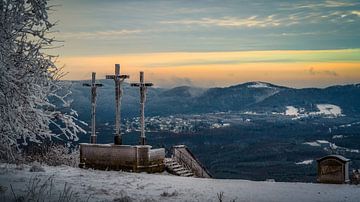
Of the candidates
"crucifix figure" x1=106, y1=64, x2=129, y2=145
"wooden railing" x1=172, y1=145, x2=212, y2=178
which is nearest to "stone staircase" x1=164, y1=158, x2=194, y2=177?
"wooden railing" x1=172, y1=145, x2=212, y2=178

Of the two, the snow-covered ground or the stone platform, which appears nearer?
the snow-covered ground

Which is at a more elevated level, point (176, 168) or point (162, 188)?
point (162, 188)

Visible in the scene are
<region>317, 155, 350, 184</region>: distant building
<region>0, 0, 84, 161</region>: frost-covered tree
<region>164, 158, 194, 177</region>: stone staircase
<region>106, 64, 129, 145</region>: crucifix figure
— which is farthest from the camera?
<region>164, 158, 194, 177</region>: stone staircase

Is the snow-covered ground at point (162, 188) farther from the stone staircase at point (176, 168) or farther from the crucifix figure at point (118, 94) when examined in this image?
the stone staircase at point (176, 168)

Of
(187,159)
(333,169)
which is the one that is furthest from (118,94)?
(333,169)

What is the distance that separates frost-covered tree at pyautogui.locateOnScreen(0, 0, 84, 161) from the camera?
15547 mm

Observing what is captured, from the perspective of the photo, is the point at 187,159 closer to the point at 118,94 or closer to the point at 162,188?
the point at 118,94

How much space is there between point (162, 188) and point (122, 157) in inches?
299

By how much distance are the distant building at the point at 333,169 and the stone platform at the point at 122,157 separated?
8026 millimetres

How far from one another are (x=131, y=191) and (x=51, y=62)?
15.8ft

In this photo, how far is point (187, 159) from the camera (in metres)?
33.4

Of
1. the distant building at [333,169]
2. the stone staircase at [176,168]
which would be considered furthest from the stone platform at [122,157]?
the distant building at [333,169]

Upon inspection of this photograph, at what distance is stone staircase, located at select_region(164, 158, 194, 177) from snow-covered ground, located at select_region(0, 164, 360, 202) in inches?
199

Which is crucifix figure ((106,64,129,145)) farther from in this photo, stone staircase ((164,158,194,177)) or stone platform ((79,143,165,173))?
stone staircase ((164,158,194,177))
